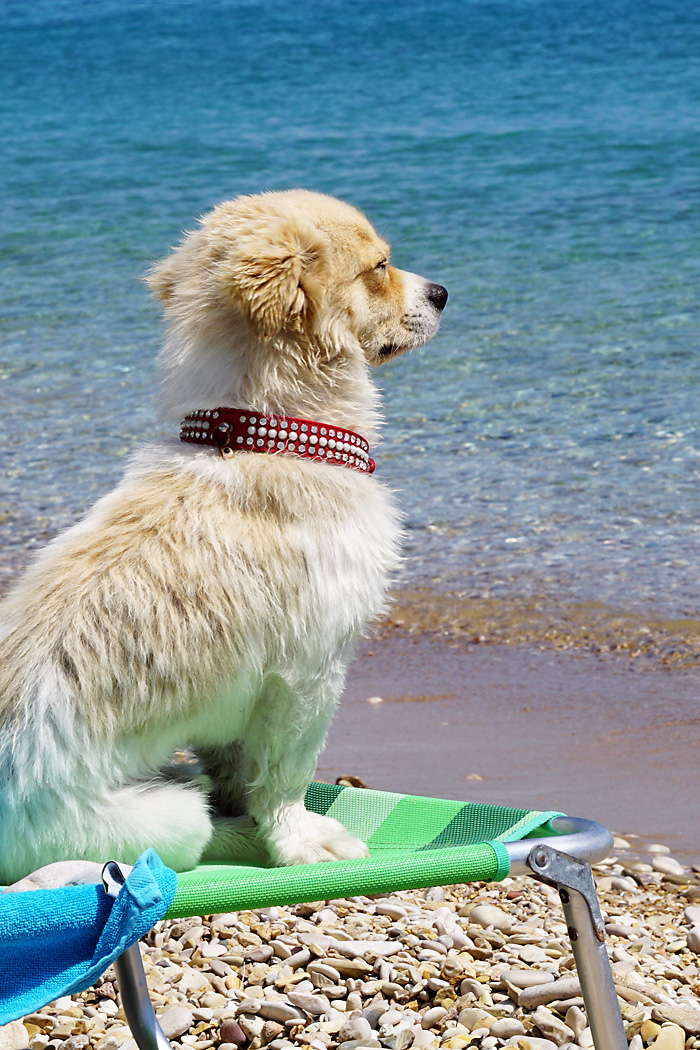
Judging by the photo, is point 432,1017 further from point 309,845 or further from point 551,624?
point 551,624

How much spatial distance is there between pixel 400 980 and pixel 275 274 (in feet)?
5.67

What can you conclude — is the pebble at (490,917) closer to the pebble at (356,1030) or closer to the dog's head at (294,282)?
the pebble at (356,1030)

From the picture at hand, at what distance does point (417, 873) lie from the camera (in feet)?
6.51

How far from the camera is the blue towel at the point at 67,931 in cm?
179

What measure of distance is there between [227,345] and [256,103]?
22712 mm

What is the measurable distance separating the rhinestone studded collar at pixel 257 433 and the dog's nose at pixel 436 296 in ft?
1.61

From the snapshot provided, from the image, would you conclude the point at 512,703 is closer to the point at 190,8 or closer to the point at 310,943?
the point at 310,943

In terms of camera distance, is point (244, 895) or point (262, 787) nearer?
point (244, 895)

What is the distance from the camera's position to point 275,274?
2.30 metres

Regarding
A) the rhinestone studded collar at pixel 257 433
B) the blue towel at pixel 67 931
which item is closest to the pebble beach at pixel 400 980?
the blue towel at pixel 67 931

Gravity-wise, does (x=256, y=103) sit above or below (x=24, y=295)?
above

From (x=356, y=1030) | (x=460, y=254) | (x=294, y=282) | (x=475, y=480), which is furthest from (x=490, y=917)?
(x=460, y=254)

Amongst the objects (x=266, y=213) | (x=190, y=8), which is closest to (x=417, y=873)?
(x=266, y=213)

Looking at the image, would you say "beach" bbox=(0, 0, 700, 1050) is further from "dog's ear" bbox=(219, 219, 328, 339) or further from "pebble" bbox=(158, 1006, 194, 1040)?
"dog's ear" bbox=(219, 219, 328, 339)
